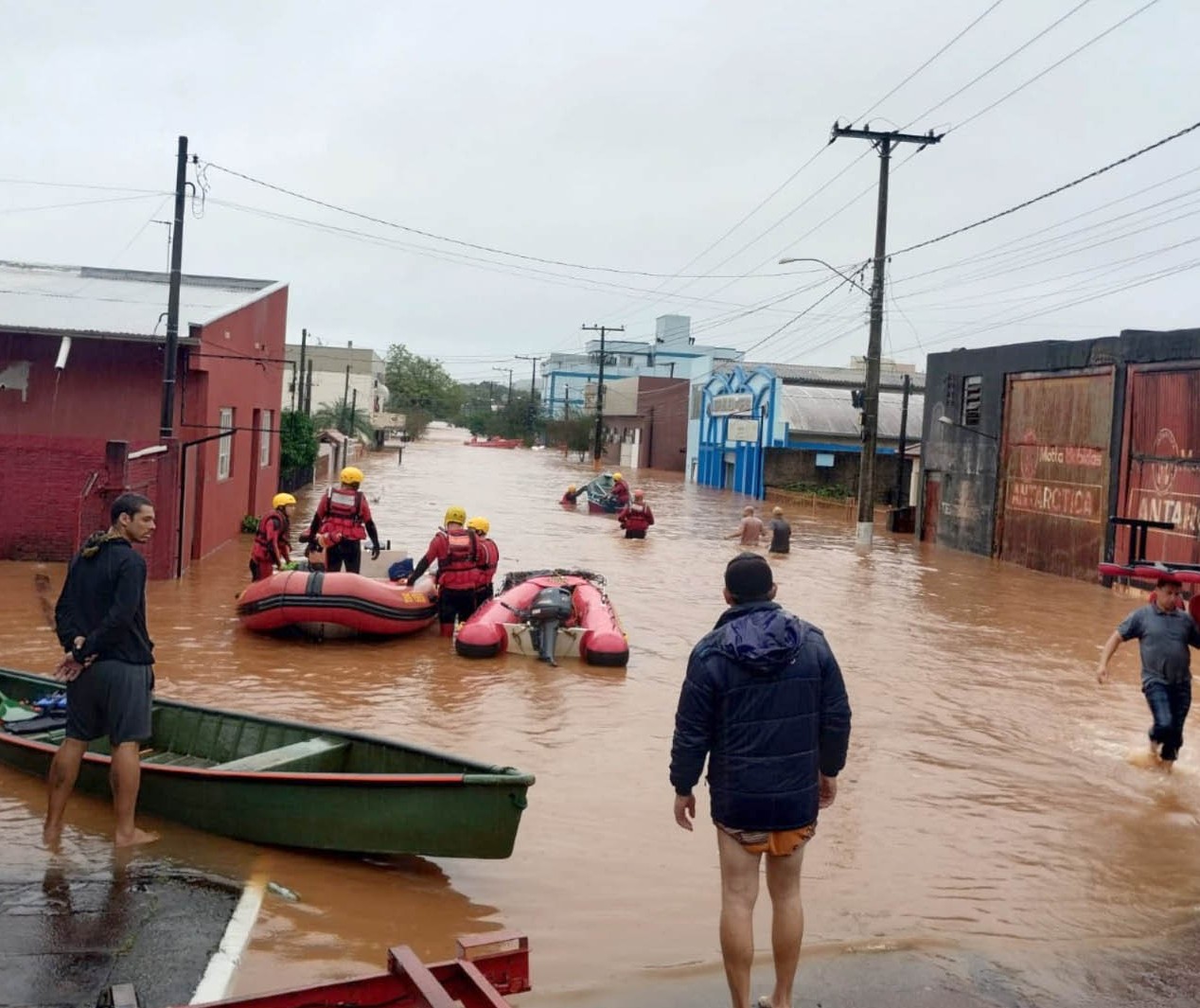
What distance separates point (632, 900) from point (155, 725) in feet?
12.0

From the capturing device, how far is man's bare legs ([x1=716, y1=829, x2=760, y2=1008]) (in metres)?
4.87

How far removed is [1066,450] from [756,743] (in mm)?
23504

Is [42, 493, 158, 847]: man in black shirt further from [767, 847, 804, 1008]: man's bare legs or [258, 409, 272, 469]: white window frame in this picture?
[258, 409, 272, 469]: white window frame

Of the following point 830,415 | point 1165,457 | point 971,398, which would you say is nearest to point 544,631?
point 1165,457

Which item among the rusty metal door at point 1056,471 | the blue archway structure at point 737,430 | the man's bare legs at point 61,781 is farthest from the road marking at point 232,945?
the blue archway structure at point 737,430

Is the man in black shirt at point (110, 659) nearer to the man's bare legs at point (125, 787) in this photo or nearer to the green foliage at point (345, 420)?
the man's bare legs at point (125, 787)

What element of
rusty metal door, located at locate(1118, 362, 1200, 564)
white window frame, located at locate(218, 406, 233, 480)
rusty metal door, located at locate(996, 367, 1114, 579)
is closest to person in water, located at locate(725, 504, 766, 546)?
rusty metal door, located at locate(996, 367, 1114, 579)

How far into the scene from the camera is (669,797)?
29.1ft

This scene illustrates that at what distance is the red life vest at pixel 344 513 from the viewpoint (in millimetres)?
15500

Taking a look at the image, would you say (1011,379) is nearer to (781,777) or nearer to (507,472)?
(781,777)

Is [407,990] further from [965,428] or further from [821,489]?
[821,489]

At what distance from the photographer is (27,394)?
19516mm

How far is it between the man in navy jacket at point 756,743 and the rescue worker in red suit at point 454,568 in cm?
960

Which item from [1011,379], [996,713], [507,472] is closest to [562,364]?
[507,472]
